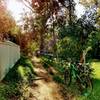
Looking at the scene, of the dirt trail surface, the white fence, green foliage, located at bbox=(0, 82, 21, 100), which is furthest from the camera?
the white fence

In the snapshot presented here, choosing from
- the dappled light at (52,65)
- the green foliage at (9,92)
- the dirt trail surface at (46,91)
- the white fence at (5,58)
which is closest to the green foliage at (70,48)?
the dappled light at (52,65)

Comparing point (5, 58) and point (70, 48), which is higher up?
point (70, 48)

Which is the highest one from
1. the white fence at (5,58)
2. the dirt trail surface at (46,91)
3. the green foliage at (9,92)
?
the white fence at (5,58)

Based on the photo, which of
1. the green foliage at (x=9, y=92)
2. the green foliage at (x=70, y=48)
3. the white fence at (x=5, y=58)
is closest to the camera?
the green foliage at (x=9, y=92)

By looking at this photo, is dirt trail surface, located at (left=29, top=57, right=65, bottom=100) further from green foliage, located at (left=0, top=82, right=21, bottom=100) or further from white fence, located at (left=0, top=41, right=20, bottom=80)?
white fence, located at (left=0, top=41, right=20, bottom=80)

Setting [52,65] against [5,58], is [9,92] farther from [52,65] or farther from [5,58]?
[52,65]

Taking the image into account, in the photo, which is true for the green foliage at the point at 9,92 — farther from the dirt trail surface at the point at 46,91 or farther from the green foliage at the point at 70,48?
the green foliage at the point at 70,48

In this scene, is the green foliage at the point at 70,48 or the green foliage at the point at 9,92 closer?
the green foliage at the point at 9,92

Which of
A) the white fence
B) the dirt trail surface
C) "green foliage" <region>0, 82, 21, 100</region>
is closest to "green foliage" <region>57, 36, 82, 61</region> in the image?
the white fence

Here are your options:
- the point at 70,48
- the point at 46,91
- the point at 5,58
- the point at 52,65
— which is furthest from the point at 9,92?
the point at 52,65

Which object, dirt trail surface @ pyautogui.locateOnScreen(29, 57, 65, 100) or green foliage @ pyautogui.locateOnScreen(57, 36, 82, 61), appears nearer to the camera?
dirt trail surface @ pyautogui.locateOnScreen(29, 57, 65, 100)

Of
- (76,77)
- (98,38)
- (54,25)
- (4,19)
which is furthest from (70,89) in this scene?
(98,38)

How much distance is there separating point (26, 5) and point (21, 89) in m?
30.7

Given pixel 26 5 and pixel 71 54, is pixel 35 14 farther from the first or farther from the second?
pixel 71 54
